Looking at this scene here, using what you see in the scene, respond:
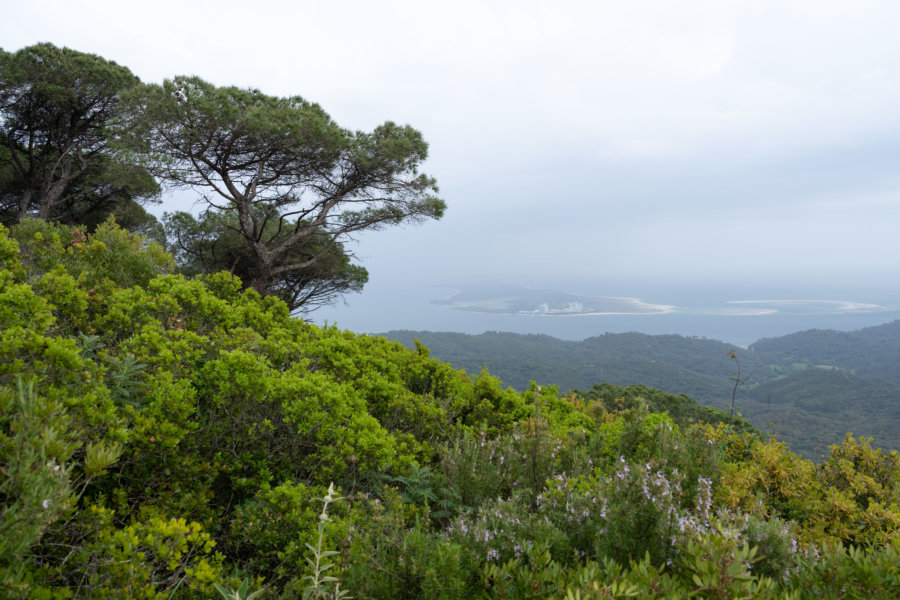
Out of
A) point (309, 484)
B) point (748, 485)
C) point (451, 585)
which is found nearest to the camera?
point (451, 585)

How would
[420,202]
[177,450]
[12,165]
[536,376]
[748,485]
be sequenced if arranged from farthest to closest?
[536,376] → [12,165] → [420,202] → [748,485] → [177,450]

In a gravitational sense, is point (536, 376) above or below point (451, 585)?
below

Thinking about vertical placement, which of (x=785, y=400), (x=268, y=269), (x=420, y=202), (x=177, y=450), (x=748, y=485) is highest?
(x=420, y=202)

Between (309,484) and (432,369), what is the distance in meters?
2.92

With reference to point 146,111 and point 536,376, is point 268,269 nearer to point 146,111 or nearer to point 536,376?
point 146,111

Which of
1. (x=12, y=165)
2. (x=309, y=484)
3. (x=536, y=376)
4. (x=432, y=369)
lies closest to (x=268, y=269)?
(x=432, y=369)

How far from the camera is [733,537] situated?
1712 millimetres

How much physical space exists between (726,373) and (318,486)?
15917 centimetres

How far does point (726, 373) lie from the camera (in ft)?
437

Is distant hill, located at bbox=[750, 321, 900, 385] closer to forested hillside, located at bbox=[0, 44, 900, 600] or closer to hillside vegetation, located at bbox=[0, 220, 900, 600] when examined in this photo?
forested hillside, located at bbox=[0, 44, 900, 600]

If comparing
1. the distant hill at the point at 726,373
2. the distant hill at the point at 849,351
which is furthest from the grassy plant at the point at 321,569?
the distant hill at the point at 849,351

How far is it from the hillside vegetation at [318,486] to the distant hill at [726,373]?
5165 cm

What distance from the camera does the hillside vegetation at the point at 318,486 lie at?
1.59 m

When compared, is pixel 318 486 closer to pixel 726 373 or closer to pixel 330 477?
pixel 330 477
